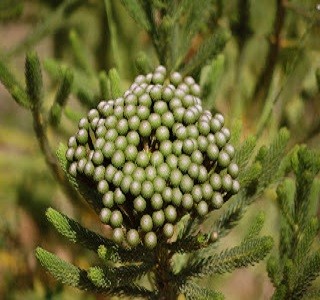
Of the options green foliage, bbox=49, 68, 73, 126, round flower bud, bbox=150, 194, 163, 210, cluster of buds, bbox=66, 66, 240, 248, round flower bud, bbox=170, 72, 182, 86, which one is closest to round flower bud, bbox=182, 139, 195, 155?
cluster of buds, bbox=66, 66, 240, 248

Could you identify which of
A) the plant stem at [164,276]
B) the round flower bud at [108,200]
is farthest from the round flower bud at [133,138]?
the plant stem at [164,276]

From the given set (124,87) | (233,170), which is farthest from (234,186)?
(124,87)

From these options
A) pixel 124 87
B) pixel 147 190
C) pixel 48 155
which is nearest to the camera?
pixel 147 190

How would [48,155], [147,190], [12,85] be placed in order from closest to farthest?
1. [147,190]
2. [12,85]
3. [48,155]

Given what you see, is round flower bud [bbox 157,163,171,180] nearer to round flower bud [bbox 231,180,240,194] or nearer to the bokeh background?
round flower bud [bbox 231,180,240,194]

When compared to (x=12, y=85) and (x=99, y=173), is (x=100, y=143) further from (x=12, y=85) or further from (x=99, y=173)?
(x=12, y=85)

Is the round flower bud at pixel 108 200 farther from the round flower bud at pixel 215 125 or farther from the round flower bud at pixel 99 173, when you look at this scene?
the round flower bud at pixel 215 125

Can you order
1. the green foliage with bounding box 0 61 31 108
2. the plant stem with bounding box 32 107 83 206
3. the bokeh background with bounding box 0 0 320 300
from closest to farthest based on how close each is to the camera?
the green foliage with bounding box 0 61 31 108 < the plant stem with bounding box 32 107 83 206 < the bokeh background with bounding box 0 0 320 300
